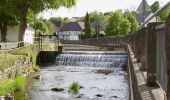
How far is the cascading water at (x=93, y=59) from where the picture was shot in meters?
34.6

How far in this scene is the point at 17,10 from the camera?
40.4 metres

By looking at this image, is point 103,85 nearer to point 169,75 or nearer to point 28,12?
point 169,75

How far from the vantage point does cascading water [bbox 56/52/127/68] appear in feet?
114

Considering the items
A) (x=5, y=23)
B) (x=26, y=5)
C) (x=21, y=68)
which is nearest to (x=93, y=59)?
(x=26, y=5)

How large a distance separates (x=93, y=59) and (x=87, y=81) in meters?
11.7

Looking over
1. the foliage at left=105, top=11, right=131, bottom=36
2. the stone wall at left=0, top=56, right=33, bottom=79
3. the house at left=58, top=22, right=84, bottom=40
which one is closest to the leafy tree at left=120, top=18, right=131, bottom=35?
the foliage at left=105, top=11, right=131, bottom=36

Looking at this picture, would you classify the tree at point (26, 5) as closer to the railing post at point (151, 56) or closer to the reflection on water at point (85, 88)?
the reflection on water at point (85, 88)

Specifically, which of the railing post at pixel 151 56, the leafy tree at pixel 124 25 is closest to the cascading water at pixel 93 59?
the railing post at pixel 151 56

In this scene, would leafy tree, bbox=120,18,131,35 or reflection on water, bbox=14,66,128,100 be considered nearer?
reflection on water, bbox=14,66,128,100

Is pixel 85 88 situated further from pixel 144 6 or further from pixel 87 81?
pixel 144 6

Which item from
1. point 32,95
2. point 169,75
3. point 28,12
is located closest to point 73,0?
point 28,12

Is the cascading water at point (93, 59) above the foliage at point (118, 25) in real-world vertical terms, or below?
below

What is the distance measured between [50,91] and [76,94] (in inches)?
71.8

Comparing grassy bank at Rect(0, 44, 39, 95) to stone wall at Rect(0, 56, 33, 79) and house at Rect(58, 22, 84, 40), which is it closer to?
stone wall at Rect(0, 56, 33, 79)
